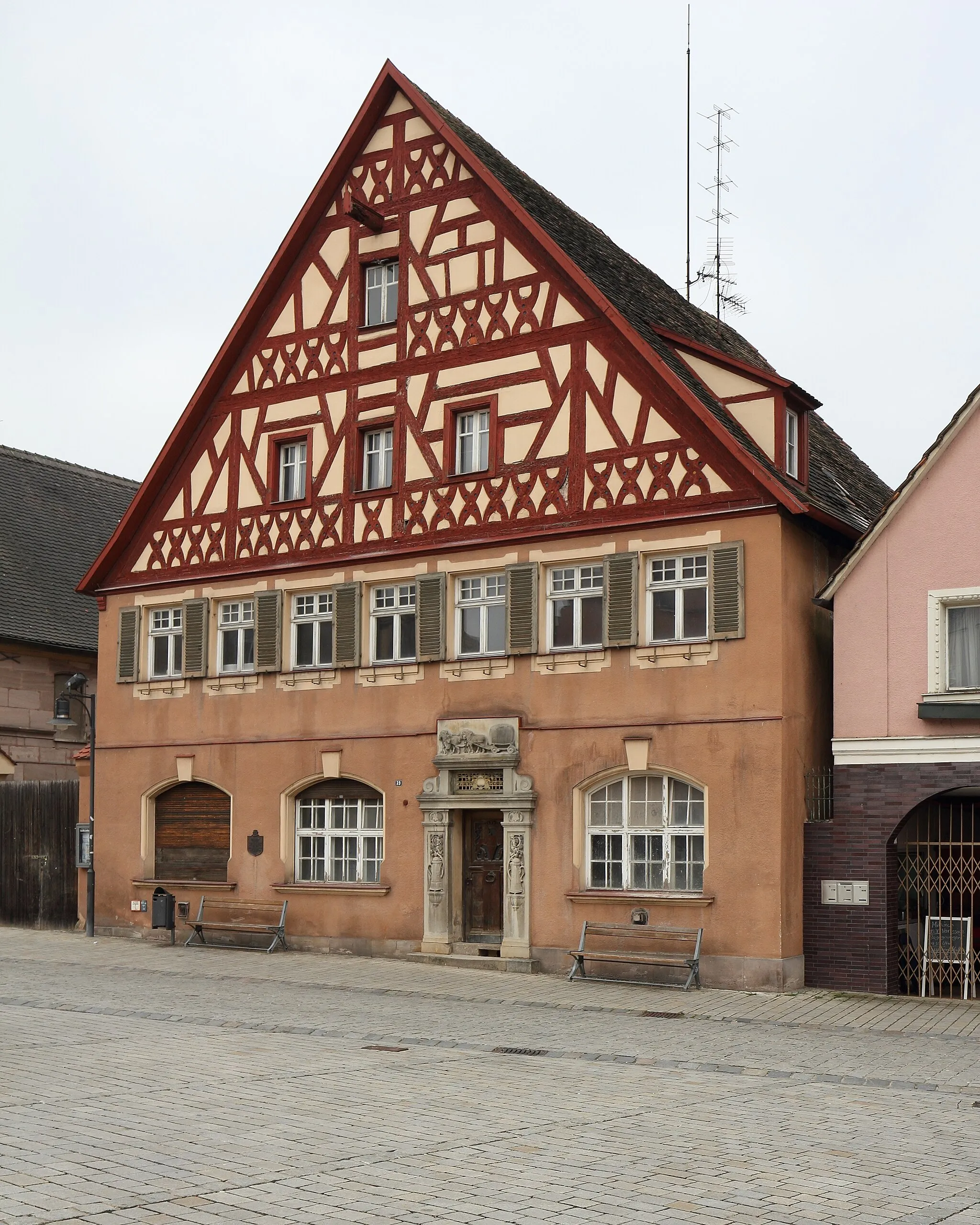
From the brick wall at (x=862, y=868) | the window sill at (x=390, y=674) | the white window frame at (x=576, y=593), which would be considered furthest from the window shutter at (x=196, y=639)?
the brick wall at (x=862, y=868)

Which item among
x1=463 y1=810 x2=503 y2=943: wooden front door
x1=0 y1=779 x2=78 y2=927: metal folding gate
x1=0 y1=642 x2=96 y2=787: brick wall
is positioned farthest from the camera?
x1=0 y1=642 x2=96 y2=787: brick wall

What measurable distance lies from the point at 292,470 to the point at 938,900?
12174 mm

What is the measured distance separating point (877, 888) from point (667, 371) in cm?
732

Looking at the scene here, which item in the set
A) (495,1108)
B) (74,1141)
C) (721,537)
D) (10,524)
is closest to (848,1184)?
(495,1108)

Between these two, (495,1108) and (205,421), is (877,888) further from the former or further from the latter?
(205,421)

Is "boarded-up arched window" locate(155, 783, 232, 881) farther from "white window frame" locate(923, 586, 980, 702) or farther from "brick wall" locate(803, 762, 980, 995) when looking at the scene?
"white window frame" locate(923, 586, 980, 702)

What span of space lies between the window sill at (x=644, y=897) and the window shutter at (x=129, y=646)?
965 centimetres

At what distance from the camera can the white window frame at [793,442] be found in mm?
21797

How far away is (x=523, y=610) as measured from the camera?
22156 millimetres

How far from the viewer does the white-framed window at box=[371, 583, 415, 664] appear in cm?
2364

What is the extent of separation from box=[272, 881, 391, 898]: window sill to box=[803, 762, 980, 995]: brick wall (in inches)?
260

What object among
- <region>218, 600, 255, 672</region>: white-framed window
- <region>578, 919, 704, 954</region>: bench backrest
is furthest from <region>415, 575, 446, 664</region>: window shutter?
<region>578, 919, 704, 954</region>: bench backrest

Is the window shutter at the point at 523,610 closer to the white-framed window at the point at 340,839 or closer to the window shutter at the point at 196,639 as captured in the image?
the white-framed window at the point at 340,839

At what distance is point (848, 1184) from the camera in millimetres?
8672
